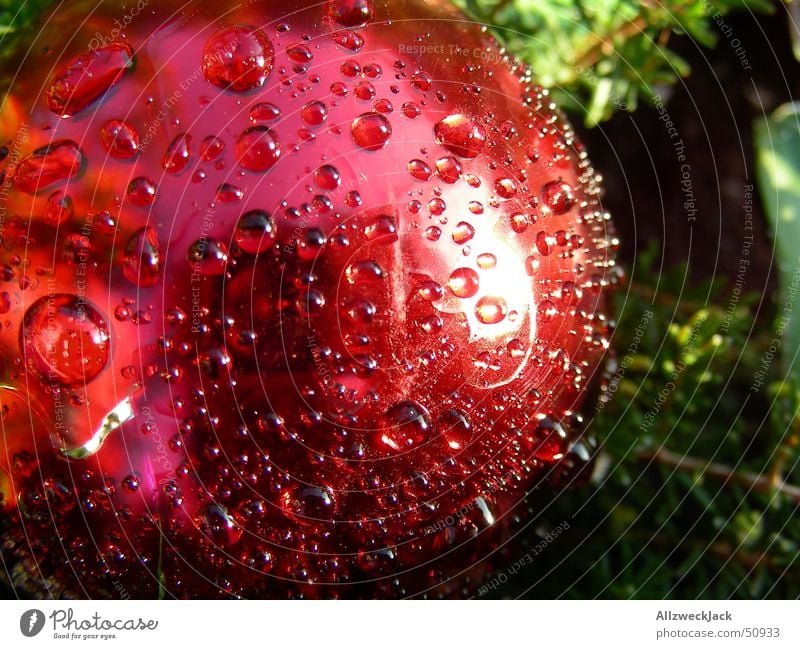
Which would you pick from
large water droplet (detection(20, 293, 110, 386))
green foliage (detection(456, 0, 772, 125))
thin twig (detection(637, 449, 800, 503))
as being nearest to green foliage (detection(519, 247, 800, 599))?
thin twig (detection(637, 449, 800, 503))

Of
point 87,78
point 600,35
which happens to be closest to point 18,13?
point 87,78

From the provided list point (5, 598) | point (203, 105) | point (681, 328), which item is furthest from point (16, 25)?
point (681, 328)

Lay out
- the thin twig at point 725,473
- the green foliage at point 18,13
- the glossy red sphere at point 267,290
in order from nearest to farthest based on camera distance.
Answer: the glossy red sphere at point 267,290, the green foliage at point 18,13, the thin twig at point 725,473

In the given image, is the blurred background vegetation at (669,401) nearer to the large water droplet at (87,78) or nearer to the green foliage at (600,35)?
the green foliage at (600,35)

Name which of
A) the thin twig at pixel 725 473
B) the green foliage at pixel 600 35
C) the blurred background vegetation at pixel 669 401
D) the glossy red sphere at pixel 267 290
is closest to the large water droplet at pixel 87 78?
the glossy red sphere at pixel 267 290

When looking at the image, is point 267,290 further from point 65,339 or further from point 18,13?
point 18,13

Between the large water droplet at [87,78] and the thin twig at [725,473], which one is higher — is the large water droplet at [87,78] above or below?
above

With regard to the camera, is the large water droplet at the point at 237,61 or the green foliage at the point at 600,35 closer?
the large water droplet at the point at 237,61

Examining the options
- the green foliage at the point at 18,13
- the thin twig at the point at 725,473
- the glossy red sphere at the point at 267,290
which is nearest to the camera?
the glossy red sphere at the point at 267,290
